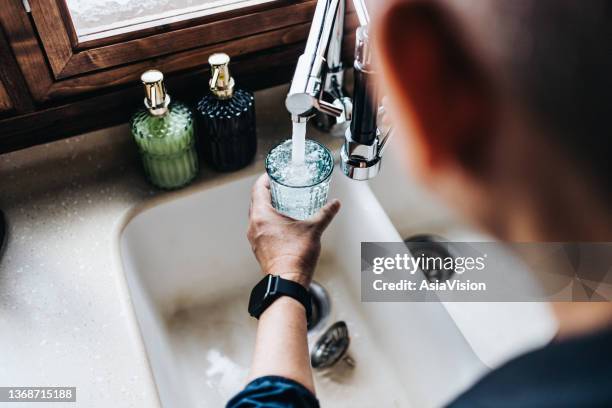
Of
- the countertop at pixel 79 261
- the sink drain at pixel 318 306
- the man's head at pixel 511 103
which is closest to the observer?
the man's head at pixel 511 103

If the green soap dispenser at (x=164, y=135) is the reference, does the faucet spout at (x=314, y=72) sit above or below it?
above

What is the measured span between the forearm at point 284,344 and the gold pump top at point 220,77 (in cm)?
32

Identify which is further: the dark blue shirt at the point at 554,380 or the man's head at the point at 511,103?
the dark blue shirt at the point at 554,380

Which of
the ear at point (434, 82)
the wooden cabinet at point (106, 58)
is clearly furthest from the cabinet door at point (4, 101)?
the ear at point (434, 82)

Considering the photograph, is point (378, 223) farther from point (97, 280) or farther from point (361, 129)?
point (97, 280)

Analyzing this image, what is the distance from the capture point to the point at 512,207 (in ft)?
0.88

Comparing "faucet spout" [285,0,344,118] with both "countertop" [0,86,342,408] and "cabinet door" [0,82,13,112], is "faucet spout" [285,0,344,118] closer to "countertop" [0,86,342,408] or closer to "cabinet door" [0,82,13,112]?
"countertop" [0,86,342,408]

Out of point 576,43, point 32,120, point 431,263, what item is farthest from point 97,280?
point 576,43

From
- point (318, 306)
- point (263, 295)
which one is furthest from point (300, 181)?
point (318, 306)

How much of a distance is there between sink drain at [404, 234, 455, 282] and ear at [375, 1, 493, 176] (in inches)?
27.3

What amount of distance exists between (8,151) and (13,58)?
17cm

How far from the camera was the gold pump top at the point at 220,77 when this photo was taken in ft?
2.48

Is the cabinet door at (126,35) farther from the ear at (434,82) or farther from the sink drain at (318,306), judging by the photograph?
the ear at (434,82)

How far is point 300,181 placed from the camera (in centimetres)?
73
